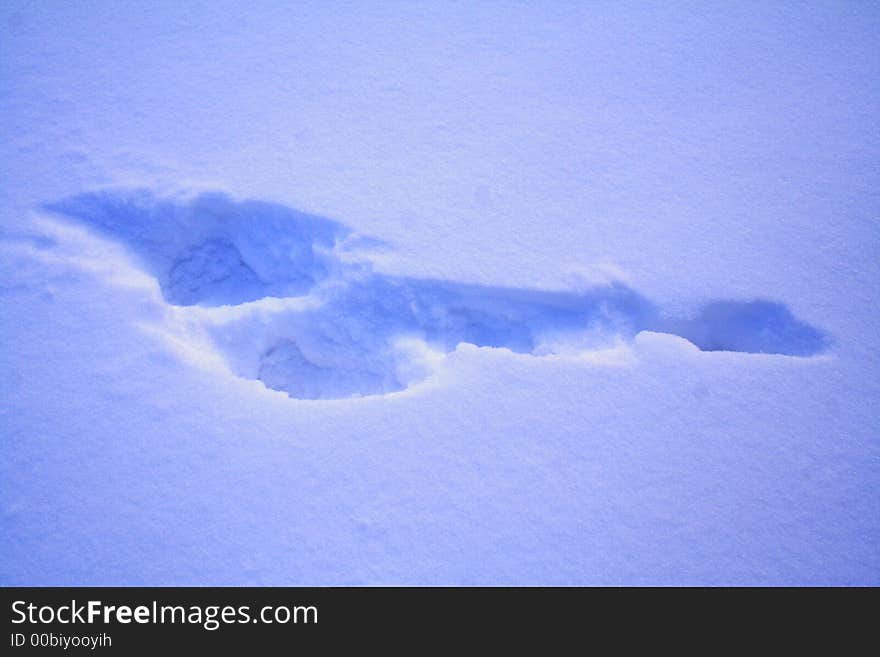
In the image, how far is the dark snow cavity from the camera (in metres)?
1.76

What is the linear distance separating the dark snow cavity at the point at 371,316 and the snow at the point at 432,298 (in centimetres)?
1

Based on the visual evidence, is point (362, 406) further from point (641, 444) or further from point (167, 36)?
point (167, 36)

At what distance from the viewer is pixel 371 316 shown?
1.76 metres

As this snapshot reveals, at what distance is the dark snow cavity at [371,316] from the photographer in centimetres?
176

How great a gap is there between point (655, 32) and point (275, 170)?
210 centimetres

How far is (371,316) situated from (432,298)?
0.20 metres

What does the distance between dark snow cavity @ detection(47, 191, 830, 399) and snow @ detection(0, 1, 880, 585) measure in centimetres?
1

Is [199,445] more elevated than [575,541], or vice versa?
[199,445]

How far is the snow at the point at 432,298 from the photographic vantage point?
1.30 meters

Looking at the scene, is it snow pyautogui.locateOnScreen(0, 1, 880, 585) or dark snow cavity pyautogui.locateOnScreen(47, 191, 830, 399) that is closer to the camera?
snow pyautogui.locateOnScreen(0, 1, 880, 585)

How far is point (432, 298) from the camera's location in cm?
176

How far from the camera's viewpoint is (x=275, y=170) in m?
2.01

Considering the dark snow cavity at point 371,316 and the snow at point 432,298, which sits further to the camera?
the dark snow cavity at point 371,316
